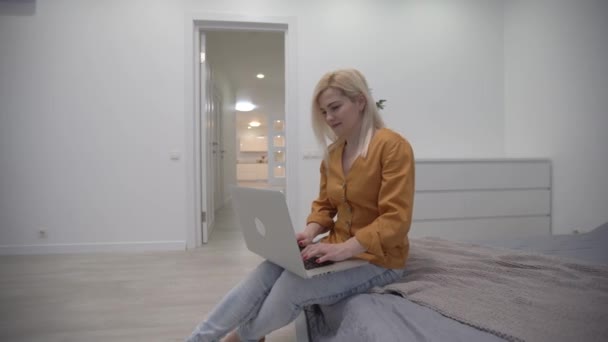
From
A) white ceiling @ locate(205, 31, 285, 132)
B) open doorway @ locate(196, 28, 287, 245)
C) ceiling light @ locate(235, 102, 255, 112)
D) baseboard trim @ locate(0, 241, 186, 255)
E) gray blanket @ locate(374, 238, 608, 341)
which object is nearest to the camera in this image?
gray blanket @ locate(374, 238, 608, 341)

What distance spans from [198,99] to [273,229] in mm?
2522

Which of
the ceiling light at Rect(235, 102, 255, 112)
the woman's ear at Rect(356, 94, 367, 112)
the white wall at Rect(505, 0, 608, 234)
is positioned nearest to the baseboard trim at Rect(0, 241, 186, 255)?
the woman's ear at Rect(356, 94, 367, 112)

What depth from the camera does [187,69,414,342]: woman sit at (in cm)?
91

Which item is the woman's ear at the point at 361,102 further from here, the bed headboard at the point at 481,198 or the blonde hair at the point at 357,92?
the bed headboard at the point at 481,198

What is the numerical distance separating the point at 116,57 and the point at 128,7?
1.57ft

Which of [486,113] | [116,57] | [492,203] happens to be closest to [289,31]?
[116,57]

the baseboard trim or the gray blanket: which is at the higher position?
the gray blanket

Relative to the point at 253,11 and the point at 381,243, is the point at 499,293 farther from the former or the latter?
the point at 253,11

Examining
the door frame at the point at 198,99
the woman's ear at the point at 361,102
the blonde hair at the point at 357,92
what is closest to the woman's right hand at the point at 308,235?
the blonde hair at the point at 357,92

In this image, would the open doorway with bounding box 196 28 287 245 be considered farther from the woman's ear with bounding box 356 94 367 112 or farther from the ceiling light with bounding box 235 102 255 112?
the woman's ear with bounding box 356 94 367 112

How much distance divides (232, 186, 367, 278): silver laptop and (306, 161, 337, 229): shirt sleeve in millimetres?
277

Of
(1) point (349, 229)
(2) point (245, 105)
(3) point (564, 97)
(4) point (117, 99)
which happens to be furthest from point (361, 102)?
(2) point (245, 105)

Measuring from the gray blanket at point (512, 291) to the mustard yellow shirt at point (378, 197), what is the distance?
0.14 metres

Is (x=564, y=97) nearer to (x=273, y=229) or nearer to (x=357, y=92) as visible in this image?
(x=357, y=92)
